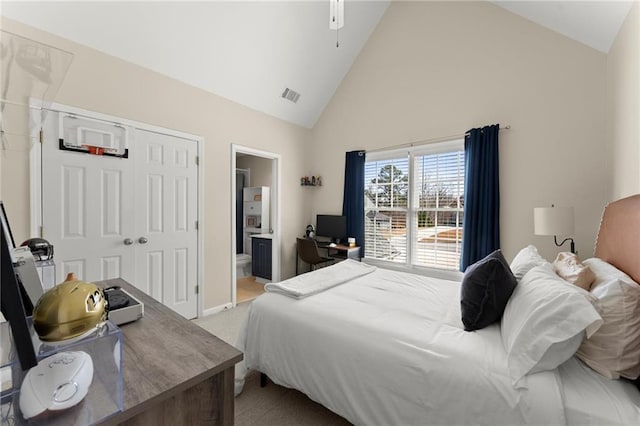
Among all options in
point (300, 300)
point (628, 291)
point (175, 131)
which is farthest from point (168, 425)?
point (175, 131)

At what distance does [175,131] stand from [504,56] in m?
3.82

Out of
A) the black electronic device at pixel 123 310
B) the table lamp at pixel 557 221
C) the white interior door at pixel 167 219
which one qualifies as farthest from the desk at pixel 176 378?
the table lamp at pixel 557 221

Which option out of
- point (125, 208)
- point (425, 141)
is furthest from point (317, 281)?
point (425, 141)

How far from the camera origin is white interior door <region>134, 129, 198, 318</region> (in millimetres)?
2865

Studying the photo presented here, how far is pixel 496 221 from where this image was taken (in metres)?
3.08

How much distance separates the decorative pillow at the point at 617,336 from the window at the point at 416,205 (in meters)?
2.42

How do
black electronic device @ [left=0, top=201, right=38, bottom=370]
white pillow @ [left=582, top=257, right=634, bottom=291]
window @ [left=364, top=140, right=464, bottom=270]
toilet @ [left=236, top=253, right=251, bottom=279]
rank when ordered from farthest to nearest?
toilet @ [left=236, top=253, right=251, bottom=279]
window @ [left=364, top=140, right=464, bottom=270]
white pillow @ [left=582, top=257, right=634, bottom=291]
black electronic device @ [left=0, top=201, right=38, bottom=370]

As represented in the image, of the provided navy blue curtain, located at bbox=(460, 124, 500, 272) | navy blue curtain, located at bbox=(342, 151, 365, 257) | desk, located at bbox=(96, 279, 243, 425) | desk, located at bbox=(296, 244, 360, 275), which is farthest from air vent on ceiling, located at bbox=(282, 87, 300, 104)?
desk, located at bbox=(96, 279, 243, 425)

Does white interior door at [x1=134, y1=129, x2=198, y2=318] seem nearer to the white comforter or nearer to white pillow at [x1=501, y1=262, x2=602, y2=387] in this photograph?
the white comforter

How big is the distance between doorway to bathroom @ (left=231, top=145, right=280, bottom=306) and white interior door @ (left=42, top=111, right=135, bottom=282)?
1263 mm

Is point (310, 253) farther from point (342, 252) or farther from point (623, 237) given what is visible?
point (623, 237)

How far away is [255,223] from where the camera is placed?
215 inches

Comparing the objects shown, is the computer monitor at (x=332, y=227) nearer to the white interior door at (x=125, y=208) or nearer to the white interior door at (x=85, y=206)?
the white interior door at (x=125, y=208)

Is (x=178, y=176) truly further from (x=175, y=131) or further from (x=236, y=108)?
(x=236, y=108)
